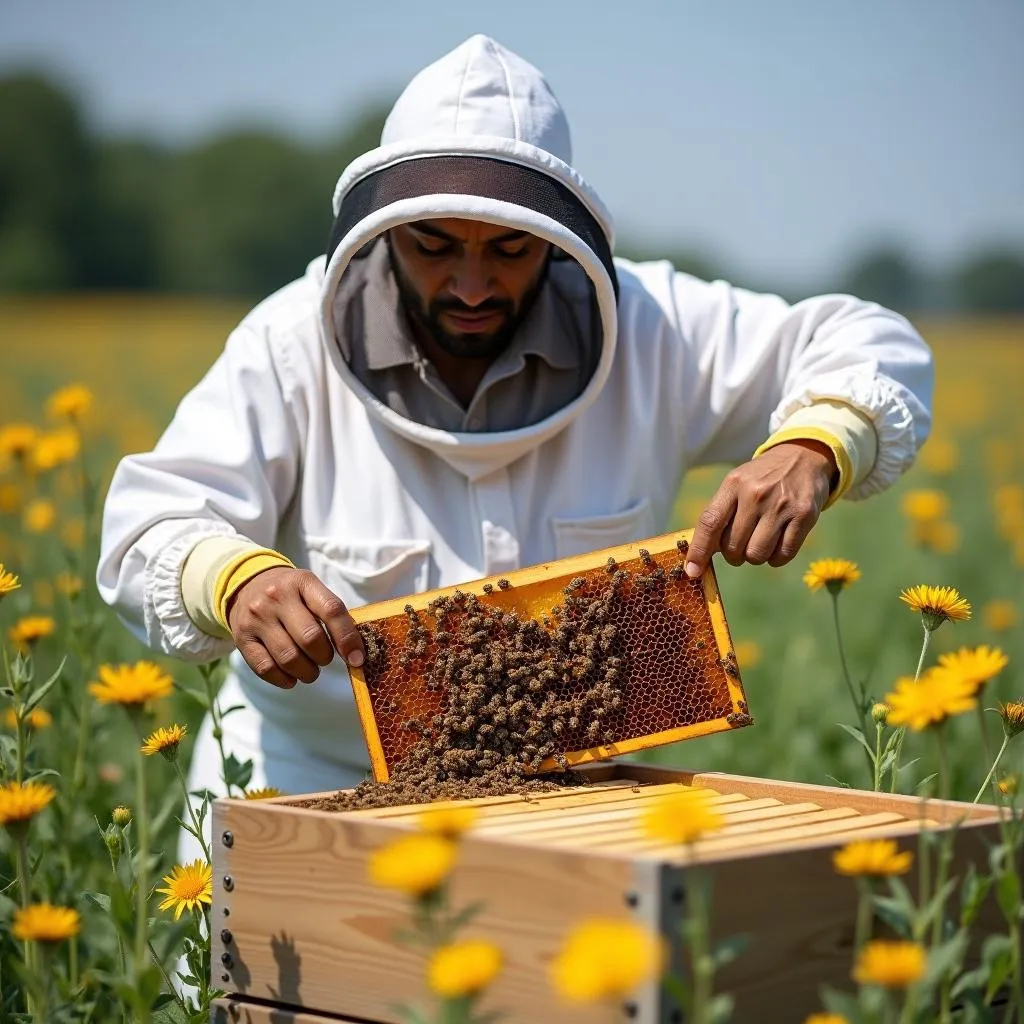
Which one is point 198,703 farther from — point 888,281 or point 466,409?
point 888,281

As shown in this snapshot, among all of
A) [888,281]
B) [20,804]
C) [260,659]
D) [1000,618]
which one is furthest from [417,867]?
[888,281]

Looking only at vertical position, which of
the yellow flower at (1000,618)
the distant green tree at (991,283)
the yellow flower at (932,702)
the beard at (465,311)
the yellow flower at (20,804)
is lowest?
the yellow flower at (1000,618)

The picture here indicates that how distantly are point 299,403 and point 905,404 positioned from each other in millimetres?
1400

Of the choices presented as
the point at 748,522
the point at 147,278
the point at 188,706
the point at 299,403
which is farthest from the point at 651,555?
the point at 147,278

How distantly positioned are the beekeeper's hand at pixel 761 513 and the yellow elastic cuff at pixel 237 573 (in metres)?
0.79

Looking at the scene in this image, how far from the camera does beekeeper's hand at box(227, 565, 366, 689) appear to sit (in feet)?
8.00

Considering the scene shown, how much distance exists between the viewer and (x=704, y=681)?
2553mm

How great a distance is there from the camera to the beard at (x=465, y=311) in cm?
305

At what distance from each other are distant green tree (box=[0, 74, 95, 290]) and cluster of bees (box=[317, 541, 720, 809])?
40.8 metres

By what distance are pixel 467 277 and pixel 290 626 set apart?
3.05 ft

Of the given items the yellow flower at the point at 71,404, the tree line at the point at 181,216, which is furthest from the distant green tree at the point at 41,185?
the yellow flower at the point at 71,404

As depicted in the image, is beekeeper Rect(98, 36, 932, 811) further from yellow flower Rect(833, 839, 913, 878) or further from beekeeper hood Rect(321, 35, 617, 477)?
yellow flower Rect(833, 839, 913, 878)

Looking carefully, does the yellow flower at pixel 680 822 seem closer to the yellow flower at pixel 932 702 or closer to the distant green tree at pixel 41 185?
the yellow flower at pixel 932 702

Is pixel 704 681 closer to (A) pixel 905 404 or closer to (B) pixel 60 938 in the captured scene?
(A) pixel 905 404
